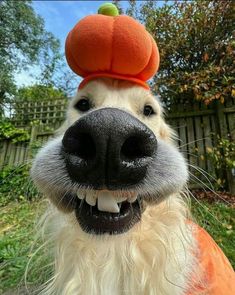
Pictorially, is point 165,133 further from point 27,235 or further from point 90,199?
point 27,235

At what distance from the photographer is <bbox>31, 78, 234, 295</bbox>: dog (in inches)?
52.6

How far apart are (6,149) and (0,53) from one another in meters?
5.44

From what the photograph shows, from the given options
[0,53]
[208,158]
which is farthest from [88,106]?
[0,53]

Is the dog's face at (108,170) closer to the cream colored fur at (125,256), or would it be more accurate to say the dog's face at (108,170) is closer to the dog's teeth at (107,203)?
the dog's teeth at (107,203)

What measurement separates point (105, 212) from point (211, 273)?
1.14 metres

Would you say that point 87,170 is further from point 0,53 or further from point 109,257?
point 0,53

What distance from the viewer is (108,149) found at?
4.19ft

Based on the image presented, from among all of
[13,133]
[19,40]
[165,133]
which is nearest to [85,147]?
[165,133]

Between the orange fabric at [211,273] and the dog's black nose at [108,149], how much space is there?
125 cm

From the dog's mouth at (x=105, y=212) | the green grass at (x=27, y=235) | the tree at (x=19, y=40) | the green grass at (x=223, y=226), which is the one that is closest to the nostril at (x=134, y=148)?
the dog's mouth at (x=105, y=212)

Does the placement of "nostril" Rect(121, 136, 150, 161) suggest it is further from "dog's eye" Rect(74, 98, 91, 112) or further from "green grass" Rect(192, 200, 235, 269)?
"green grass" Rect(192, 200, 235, 269)

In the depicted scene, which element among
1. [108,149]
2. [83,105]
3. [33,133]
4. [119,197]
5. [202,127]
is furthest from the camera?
[33,133]

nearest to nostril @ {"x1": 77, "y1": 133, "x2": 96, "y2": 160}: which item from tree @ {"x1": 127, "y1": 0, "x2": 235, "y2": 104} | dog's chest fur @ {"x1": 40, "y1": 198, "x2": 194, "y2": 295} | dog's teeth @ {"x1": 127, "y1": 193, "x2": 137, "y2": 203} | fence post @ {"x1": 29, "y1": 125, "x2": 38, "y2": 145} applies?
dog's teeth @ {"x1": 127, "y1": 193, "x2": 137, "y2": 203}

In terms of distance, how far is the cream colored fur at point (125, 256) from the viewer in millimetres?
2070
